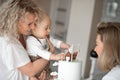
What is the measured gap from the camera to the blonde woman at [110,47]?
1325 millimetres

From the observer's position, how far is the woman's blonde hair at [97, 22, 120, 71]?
1327 mm

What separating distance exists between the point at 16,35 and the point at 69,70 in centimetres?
34

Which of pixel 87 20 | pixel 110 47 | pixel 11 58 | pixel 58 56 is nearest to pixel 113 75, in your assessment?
pixel 110 47

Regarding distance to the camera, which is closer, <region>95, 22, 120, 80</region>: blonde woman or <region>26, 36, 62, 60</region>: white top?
<region>95, 22, 120, 80</region>: blonde woman

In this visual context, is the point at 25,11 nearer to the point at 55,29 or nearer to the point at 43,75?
the point at 43,75

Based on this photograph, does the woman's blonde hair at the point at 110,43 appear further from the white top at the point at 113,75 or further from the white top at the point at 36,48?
the white top at the point at 36,48

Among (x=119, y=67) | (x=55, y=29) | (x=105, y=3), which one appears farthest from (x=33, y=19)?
(x=55, y=29)

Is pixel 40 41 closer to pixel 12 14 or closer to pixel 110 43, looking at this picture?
pixel 12 14

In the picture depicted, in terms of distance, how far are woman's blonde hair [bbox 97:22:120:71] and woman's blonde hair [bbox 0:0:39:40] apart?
368mm

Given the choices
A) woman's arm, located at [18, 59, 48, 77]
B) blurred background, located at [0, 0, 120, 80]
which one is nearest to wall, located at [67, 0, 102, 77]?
blurred background, located at [0, 0, 120, 80]

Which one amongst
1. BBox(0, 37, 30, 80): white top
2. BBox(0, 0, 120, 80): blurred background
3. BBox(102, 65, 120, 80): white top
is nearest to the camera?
BBox(102, 65, 120, 80): white top

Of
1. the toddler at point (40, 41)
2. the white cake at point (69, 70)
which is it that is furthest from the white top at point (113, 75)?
the toddler at point (40, 41)

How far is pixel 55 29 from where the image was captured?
511 cm

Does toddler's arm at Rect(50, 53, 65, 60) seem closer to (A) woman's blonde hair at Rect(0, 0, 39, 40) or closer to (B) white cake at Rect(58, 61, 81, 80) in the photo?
(B) white cake at Rect(58, 61, 81, 80)
